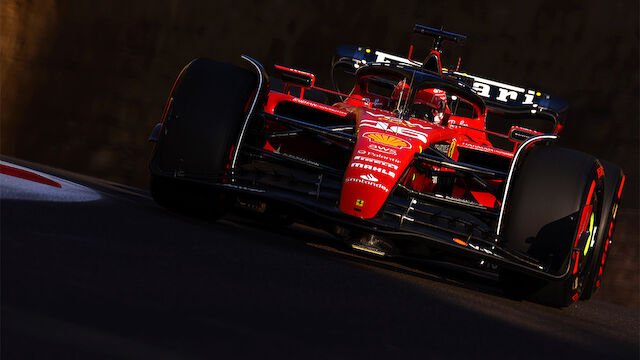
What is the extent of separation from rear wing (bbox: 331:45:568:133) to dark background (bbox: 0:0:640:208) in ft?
4.24

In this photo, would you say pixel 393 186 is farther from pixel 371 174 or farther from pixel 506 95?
pixel 506 95

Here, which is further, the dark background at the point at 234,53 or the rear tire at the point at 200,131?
the dark background at the point at 234,53

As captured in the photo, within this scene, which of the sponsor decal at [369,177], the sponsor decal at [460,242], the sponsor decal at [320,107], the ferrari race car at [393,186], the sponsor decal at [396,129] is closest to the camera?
the sponsor decal at [460,242]

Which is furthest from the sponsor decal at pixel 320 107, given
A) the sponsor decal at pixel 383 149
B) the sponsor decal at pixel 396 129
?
the sponsor decal at pixel 383 149

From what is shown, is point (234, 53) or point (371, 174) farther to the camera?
point (234, 53)

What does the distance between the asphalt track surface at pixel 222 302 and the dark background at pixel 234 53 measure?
13.1 feet

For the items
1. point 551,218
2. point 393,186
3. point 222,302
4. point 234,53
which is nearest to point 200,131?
point 393,186

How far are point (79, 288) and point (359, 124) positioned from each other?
10.4 feet

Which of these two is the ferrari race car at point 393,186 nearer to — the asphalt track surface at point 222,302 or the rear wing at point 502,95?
the asphalt track surface at point 222,302

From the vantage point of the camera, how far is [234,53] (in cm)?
971

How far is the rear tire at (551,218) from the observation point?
486 cm

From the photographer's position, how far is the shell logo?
523 centimetres

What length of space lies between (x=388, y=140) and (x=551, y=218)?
1016 millimetres

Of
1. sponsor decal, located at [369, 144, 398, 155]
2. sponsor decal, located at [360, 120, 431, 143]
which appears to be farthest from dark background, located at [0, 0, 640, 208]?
sponsor decal, located at [369, 144, 398, 155]
